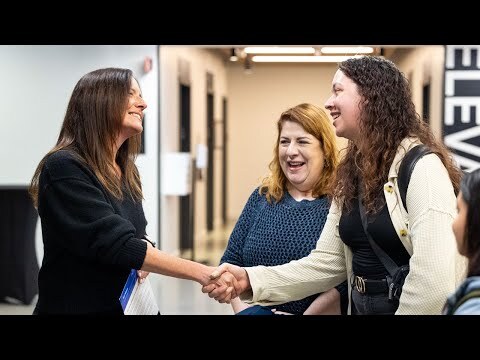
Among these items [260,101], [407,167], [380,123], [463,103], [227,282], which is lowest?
[227,282]

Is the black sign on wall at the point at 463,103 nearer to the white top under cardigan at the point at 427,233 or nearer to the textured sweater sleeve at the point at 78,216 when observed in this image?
the white top under cardigan at the point at 427,233

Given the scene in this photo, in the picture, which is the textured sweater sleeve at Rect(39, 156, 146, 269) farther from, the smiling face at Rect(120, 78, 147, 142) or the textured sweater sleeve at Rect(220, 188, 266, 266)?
Result: the textured sweater sleeve at Rect(220, 188, 266, 266)

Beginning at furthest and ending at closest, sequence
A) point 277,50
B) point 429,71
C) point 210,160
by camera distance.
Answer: point 210,160
point 277,50
point 429,71

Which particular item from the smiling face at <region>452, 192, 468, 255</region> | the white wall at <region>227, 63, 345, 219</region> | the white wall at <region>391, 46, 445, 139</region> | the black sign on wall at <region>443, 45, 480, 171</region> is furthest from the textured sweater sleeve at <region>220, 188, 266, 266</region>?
the white wall at <region>227, 63, 345, 219</region>

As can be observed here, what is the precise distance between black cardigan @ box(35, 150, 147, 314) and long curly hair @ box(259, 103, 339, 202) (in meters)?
0.79

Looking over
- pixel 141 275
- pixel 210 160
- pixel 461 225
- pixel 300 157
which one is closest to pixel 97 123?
pixel 141 275

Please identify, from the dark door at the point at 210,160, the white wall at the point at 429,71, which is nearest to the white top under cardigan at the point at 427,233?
the white wall at the point at 429,71

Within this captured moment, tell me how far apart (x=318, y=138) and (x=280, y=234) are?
1.36ft

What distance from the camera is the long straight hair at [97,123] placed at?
2266mm

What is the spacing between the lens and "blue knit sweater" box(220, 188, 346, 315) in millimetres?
2682

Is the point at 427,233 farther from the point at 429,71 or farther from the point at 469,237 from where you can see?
the point at 429,71

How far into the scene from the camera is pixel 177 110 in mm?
9531
